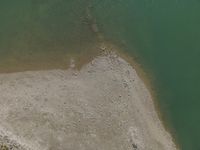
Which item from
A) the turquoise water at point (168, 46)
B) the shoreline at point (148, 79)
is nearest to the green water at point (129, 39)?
the turquoise water at point (168, 46)

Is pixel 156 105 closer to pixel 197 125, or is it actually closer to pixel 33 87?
pixel 197 125

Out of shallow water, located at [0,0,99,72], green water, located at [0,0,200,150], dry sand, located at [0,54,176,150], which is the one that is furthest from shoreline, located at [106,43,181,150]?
shallow water, located at [0,0,99,72]

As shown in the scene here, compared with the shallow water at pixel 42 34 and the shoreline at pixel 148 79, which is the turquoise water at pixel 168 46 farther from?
the shallow water at pixel 42 34

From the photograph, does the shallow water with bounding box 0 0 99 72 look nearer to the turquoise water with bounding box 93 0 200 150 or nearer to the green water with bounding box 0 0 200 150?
the green water with bounding box 0 0 200 150

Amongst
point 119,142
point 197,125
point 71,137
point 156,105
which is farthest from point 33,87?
point 197,125

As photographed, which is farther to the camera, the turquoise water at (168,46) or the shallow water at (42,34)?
the turquoise water at (168,46)

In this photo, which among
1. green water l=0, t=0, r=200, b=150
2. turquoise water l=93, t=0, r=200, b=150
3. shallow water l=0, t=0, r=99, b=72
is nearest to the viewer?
shallow water l=0, t=0, r=99, b=72

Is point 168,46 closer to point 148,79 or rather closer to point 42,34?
point 148,79

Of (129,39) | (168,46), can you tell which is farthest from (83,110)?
(168,46)
